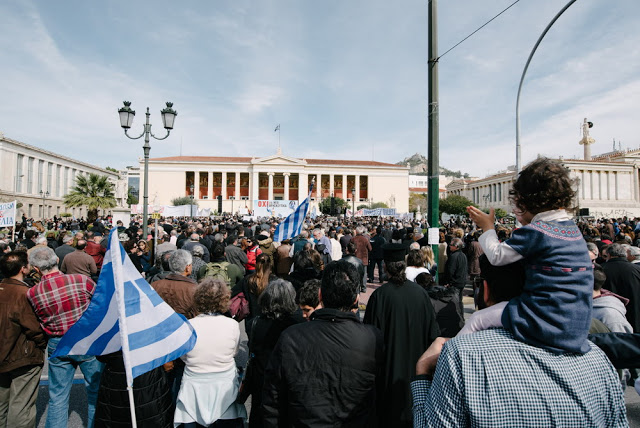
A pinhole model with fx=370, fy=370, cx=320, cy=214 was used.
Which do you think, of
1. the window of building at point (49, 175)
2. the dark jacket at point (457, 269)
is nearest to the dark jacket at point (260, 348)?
the dark jacket at point (457, 269)

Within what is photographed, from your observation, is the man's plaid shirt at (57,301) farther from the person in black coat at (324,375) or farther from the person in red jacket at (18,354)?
the person in black coat at (324,375)

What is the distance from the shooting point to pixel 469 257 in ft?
30.1

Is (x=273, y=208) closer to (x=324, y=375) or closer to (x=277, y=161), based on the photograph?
(x=324, y=375)

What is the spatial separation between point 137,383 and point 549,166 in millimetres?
3025

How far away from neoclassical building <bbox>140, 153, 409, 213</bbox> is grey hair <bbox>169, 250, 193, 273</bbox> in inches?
2647

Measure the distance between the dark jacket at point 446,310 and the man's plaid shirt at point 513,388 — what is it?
106 inches

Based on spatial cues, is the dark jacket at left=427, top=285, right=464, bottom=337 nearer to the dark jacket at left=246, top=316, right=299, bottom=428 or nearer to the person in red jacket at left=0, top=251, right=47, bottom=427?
the dark jacket at left=246, top=316, right=299, bottom=428

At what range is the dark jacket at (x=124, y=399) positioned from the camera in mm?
2764

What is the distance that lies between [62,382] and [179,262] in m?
1.56

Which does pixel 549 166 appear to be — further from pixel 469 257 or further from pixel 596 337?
pixel 469 257

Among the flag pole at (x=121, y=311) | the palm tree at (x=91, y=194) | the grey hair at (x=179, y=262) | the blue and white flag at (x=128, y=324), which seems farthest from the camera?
the palm tree at (x=91, y=194)

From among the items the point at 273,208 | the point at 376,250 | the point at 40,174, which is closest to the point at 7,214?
the point at 376,250

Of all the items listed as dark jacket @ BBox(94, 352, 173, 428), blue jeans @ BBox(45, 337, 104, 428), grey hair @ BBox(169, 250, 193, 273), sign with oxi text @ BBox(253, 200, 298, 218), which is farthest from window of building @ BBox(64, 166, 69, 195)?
dark jacket @ BBox(94, 352, 173, 428)

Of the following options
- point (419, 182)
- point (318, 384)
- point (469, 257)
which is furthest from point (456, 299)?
point (419, 182)
